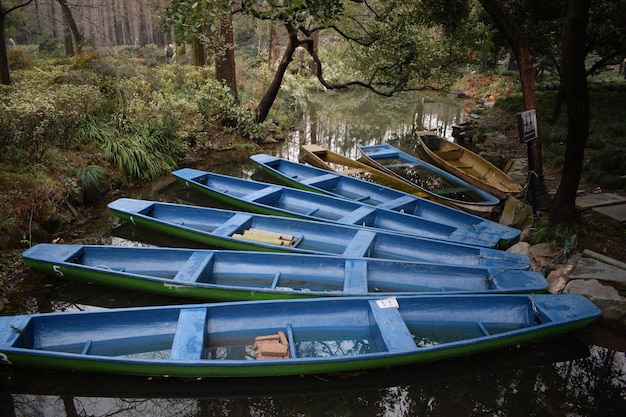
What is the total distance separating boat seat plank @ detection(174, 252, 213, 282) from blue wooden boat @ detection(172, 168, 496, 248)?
214 cm

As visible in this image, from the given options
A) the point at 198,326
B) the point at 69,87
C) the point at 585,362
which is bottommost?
the point at 585,362

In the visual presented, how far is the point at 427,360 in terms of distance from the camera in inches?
174

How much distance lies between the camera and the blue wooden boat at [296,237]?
20.4 feet

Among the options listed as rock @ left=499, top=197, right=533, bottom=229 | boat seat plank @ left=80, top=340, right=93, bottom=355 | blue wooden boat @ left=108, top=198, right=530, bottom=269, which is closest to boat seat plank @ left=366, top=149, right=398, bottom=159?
rock @ left=499, top=197, right=533, bottom=229

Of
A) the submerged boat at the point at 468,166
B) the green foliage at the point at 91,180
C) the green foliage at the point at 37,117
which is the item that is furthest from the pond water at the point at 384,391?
the green foliage at the point at 91,180

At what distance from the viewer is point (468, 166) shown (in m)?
11.2

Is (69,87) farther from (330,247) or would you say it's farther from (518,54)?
(518,54)

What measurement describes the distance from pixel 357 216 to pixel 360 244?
46.8 inches

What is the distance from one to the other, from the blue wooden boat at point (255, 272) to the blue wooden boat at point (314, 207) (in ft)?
3.49

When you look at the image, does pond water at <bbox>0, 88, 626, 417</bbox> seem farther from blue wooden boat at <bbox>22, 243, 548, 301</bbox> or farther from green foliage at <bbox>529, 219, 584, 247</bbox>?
green foliage at <bbox>529, 219, 584, 247</bbox>

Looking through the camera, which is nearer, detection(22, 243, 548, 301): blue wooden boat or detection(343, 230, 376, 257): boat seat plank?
detection(22, 243, 548, 301): blue wooden boat

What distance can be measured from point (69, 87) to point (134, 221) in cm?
442

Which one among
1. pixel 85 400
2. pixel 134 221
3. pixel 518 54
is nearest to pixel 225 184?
pixel 134 221

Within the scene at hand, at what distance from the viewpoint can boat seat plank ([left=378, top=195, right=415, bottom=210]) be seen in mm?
8047
